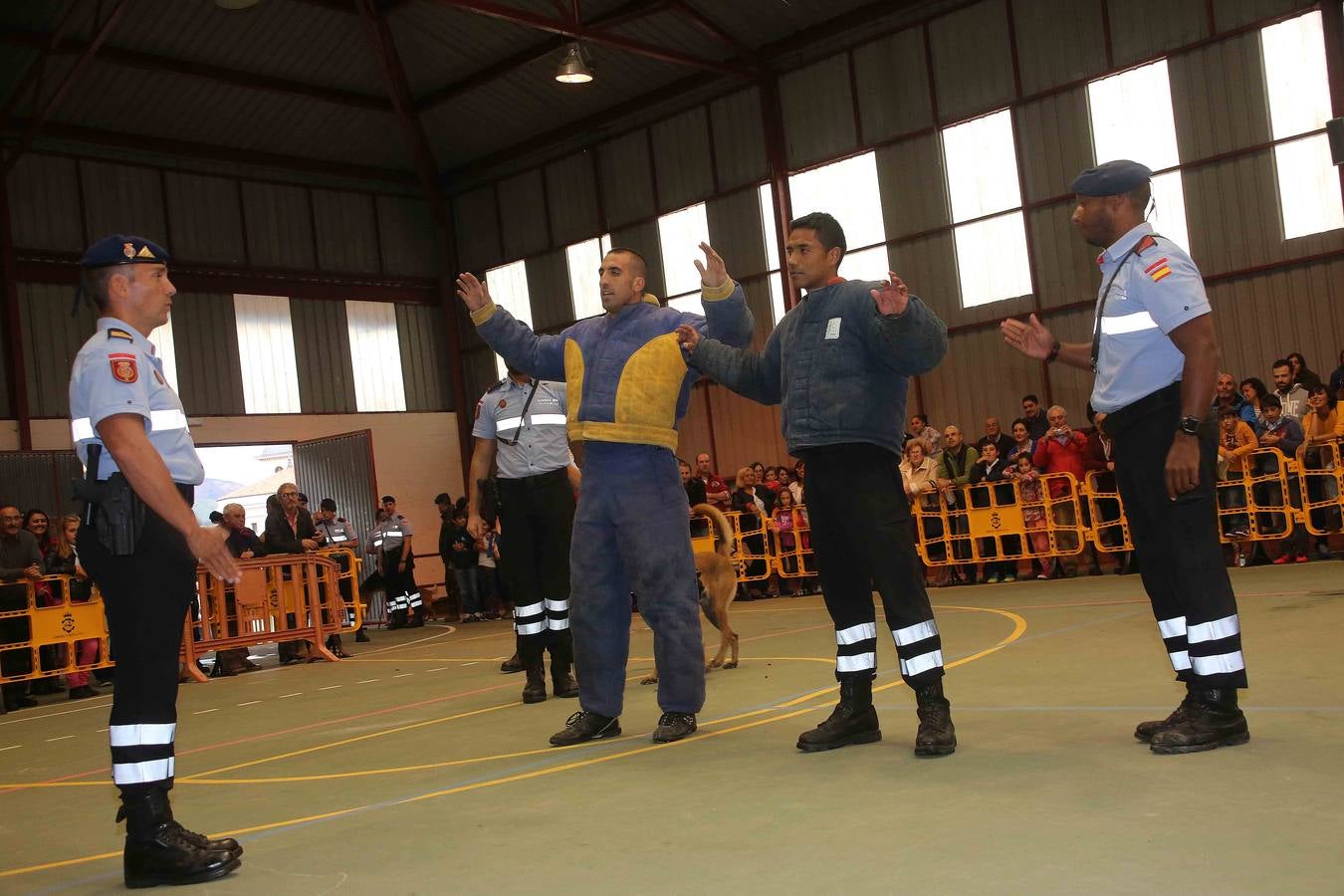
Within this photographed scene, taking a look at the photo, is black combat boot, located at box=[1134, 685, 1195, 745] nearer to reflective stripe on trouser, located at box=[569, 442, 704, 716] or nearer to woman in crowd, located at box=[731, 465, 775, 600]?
reflective stripe on trouser, located at box=[569, 442, 704, 716]

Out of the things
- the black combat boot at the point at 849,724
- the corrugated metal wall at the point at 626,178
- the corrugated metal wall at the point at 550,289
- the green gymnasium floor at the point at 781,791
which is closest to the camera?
the green gymnasium floor at the point at 781,791

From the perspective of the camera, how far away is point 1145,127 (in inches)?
720

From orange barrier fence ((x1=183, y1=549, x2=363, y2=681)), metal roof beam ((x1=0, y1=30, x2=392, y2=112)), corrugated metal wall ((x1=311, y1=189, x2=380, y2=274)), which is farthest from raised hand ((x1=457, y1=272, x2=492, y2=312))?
corrugated metal wall ((x1=311, y1=189, x2=380, y2=274))

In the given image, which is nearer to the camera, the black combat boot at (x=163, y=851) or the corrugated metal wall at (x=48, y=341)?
the black combat boot at (x=163, y=851)

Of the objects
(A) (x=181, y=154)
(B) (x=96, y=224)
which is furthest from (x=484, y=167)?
(B) (x=96, y=224)

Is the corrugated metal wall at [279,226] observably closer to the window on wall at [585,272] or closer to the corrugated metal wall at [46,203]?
the corrugated metal wall at [46,203]

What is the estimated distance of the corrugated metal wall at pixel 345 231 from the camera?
25.6m

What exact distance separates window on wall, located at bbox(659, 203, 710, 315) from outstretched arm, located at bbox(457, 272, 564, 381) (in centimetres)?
1696

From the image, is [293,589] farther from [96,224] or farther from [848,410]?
[96,224]

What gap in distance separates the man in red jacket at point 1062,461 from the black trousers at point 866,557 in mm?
9202

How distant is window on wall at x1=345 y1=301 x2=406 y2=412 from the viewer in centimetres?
2572

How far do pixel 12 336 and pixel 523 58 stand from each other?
996 cm

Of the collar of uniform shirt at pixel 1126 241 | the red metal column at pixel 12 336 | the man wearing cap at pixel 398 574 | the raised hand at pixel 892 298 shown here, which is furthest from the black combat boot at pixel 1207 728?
the red metal column at pixel 12 336

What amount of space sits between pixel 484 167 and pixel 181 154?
6.08 metres
